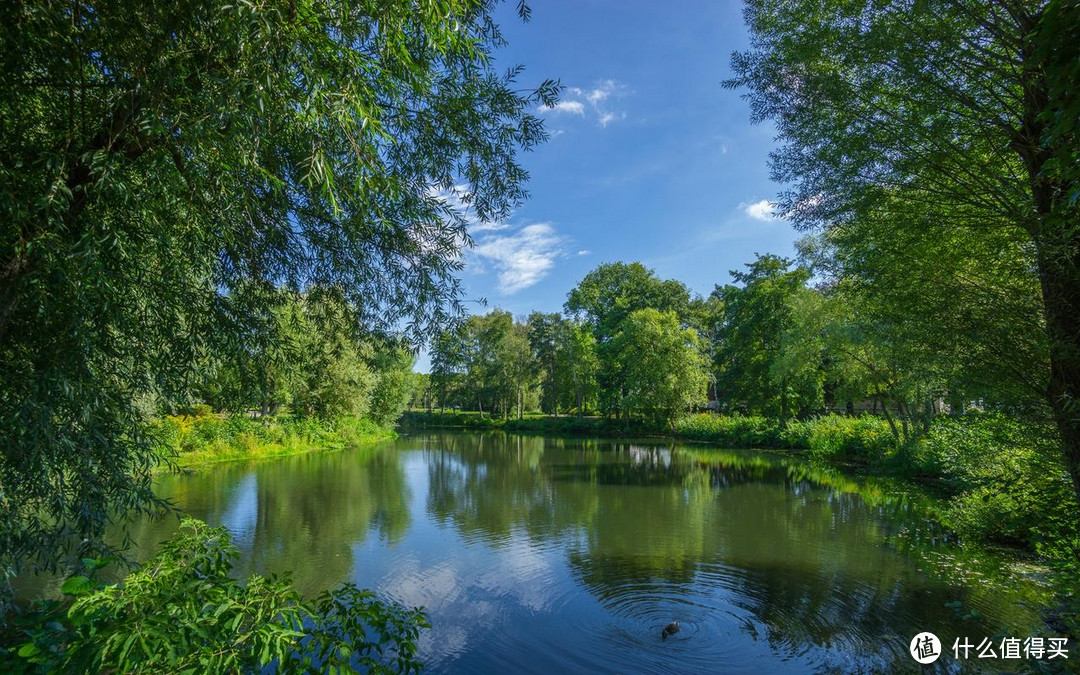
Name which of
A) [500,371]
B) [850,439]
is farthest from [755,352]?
[500,371]

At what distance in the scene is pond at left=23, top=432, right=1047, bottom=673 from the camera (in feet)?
21.3

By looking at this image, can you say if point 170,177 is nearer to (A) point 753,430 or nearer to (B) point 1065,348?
(B) point 1065,348

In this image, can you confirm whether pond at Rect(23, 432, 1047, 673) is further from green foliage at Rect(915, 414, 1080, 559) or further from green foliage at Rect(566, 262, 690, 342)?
green foliage at Rect(566, 262, 690, 342)

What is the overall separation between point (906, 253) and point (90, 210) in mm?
7556

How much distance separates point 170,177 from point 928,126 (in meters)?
7.11

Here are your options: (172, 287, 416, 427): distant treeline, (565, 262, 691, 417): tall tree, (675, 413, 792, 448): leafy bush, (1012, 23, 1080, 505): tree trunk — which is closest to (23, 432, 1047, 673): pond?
(1012, 23, 1080, 505): tree trunk

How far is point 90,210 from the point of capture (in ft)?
9.96

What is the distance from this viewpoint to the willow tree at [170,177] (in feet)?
9.22

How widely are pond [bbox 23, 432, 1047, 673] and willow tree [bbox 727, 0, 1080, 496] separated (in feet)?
12.8

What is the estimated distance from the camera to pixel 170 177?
10.5 ft

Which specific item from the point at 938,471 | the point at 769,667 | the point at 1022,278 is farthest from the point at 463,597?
the point at 938,471

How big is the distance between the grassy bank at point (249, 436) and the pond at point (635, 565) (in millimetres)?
2810

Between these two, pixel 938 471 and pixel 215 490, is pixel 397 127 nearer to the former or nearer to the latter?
Answer: pixel 215 490

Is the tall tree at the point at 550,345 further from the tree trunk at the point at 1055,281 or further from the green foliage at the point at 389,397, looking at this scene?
the tree trunk at the point at 1055,281
